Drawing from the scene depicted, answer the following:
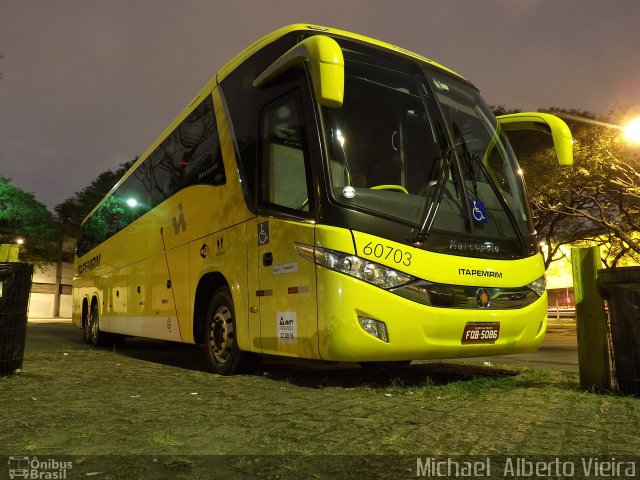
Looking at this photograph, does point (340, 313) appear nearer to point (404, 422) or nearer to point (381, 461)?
point (404, 422)

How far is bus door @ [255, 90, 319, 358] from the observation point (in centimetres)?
466

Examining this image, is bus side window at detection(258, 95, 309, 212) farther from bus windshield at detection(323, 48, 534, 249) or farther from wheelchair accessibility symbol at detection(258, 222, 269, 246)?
bus windshield at detection(323, 48, 534, 249)

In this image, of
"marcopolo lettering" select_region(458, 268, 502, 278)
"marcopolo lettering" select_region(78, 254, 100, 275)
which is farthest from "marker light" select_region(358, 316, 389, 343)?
"marcopolo lettering" select_region(78, 254, 100, 275)

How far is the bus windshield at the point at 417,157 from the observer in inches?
187

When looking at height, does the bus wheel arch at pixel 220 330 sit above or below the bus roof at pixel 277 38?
below

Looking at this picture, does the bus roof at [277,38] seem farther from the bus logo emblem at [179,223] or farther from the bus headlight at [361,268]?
the bus headlight at [361,268]

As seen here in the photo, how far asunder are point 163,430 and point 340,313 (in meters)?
1.70

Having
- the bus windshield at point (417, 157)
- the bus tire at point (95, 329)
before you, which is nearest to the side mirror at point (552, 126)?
the bus windshield at point (417, 157)

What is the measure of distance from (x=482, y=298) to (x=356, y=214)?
1.50 metres

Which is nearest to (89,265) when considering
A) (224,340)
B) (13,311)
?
(13,311)

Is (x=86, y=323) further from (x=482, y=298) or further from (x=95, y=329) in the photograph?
(x=482, y=298)

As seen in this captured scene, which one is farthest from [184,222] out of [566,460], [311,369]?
[566,460]

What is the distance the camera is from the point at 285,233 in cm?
491

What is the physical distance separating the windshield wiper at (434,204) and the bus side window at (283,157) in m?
1.05
